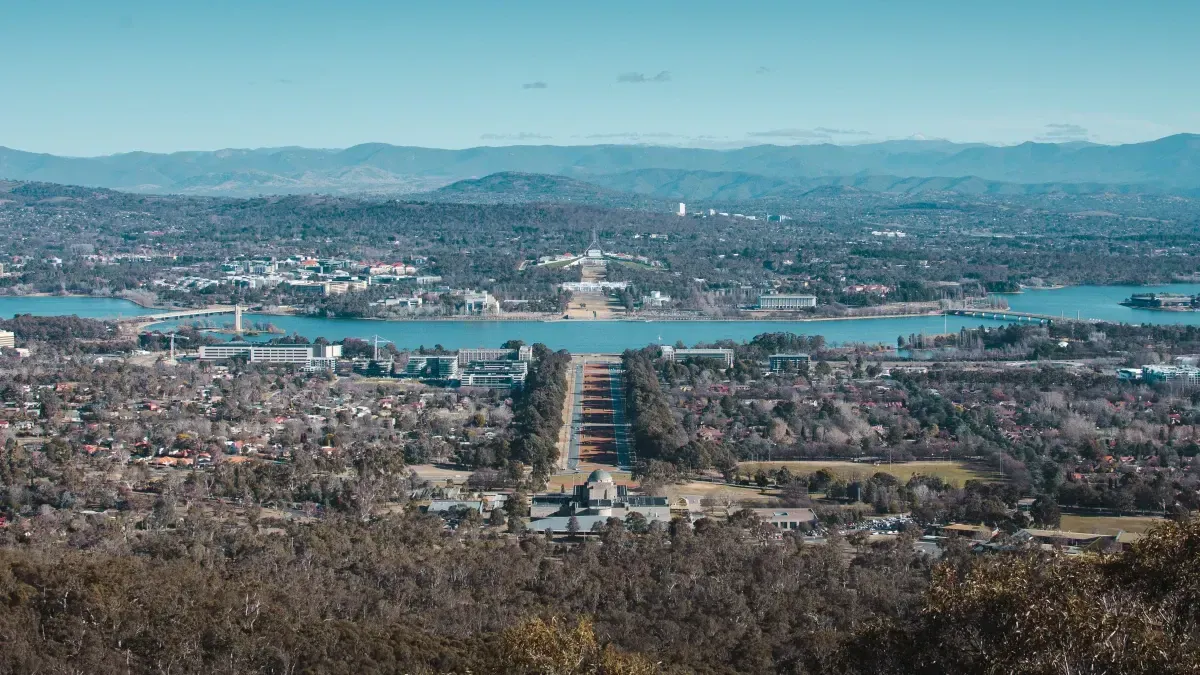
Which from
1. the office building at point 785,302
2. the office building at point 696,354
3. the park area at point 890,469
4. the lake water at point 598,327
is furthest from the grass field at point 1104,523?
the office building at point 785,302

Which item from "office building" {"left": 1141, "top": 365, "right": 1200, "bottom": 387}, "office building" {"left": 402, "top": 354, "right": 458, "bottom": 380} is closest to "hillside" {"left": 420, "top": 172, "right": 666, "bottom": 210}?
"office building" {"left": 402, "top": 354, "right": 458, "bottom": 380}

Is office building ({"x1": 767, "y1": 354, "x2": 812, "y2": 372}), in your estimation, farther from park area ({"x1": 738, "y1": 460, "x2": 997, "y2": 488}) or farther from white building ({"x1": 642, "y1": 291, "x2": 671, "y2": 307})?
white building ({"x1": 642, "y1": 291, "x2": 671, "y2": 307})

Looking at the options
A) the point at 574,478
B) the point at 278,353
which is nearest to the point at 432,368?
the point at 278,353

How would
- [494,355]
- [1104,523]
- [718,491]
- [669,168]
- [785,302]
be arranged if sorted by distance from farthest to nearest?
1. [669,168]
2. [785,302]
3. [494,355]
4. [718,491]
5. [1104,523]

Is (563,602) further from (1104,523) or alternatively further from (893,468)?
(893,468)

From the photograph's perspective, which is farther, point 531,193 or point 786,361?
point 531,193

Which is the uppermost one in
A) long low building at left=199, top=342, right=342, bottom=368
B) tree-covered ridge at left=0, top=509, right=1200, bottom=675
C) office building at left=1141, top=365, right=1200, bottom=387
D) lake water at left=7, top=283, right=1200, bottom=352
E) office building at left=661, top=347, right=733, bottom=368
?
tree-covered ridge at left=0, top=509, right=1200, bottom=675
